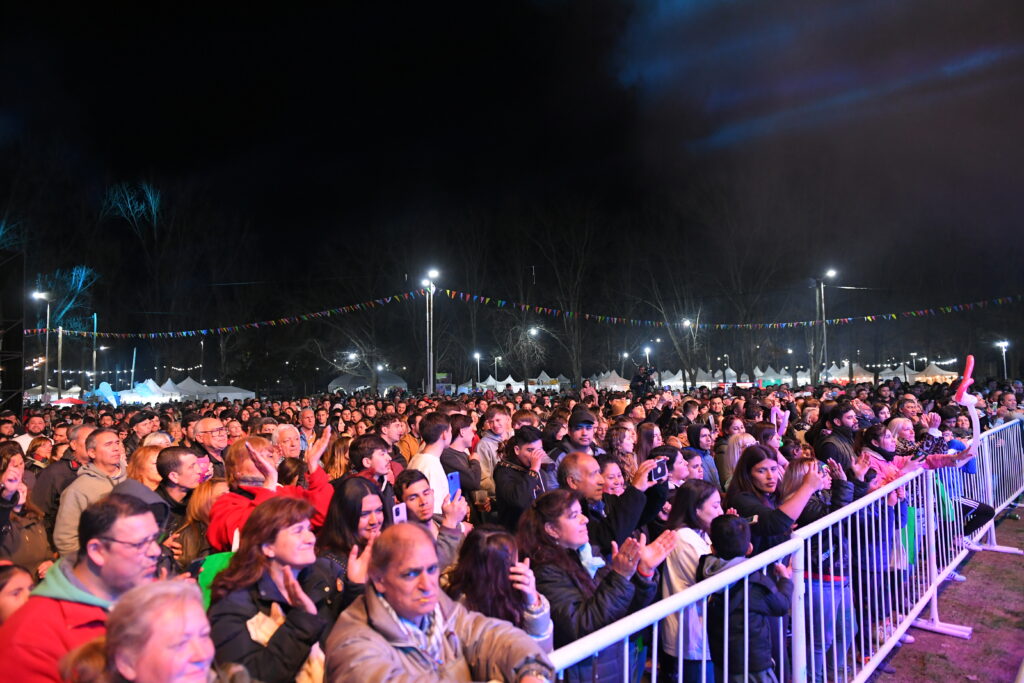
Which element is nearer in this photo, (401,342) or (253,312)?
(253,312)

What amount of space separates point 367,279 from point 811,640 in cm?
3715

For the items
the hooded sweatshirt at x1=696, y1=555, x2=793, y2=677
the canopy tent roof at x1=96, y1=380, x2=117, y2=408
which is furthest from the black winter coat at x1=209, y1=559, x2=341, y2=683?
the canopy tent roof at x1=96, y1=380, x2=117, y2=408

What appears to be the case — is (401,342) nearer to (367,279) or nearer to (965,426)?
(367,279)

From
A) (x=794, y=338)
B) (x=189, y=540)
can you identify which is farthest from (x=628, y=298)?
(x=189, y=540)

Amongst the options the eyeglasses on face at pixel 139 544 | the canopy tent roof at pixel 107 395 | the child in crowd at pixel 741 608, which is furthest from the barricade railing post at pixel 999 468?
the canopy tent roof at pixel 107 395

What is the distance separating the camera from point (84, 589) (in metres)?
2.44

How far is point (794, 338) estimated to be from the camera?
169 feet

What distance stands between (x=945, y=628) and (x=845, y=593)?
198cm

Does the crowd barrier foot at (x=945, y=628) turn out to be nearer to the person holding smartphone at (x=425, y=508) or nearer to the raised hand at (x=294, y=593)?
the person holding smartphone at (x=425, y=508)

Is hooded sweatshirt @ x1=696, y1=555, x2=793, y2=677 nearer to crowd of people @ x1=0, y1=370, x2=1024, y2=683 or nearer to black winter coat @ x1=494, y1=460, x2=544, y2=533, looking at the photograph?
crowd of people @ x1=0, y1=370, x2=1024, y2=683

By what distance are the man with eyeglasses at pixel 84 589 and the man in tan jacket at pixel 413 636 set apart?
84cm

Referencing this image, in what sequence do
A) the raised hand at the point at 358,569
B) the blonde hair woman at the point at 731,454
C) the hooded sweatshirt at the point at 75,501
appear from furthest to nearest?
the blonde hair woman at the point at 731,454 < the hooded sweatshirt at the point at 75,501 < the raised hand at the point at 358,569

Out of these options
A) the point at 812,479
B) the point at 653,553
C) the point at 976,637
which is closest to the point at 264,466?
the point at 653,553

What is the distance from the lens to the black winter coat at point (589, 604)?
2.91 metres
